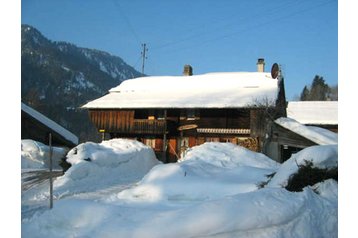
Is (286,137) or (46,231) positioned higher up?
(286,137)

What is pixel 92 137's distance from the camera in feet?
200

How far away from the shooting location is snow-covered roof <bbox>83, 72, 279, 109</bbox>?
2219 cm

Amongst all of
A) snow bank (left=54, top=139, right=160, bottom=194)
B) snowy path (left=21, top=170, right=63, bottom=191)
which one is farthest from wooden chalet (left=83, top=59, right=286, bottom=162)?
snowy path (left=21, top=170, right=63, bottom=191)

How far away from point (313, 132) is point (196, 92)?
12.6m

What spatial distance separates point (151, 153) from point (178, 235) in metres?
15.3

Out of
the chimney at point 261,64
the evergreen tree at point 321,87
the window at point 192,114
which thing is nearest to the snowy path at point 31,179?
the evergreen tree at point 321,87

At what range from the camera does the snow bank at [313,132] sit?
12270mm

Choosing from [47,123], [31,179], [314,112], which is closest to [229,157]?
[31,179]

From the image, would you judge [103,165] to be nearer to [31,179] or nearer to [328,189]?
[31,179]

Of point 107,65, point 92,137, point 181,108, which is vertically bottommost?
point 92,137
